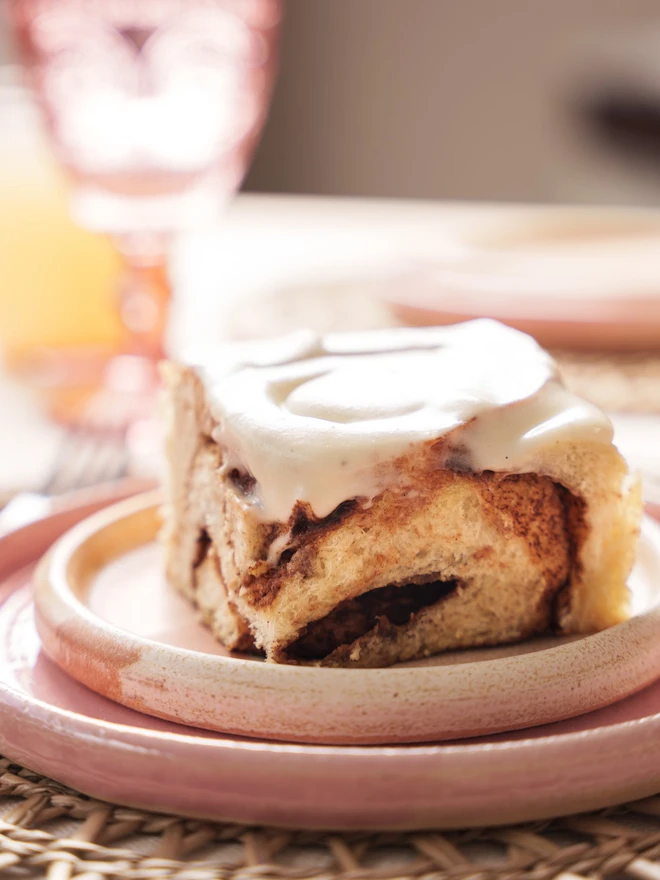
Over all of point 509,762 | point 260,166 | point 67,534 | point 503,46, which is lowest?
point 260,166

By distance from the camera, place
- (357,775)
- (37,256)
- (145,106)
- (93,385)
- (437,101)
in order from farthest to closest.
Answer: (437,101), (37,256), (93,385), (145,106), (357,775)

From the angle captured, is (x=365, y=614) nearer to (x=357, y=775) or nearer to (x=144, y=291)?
(x=357, y=775)

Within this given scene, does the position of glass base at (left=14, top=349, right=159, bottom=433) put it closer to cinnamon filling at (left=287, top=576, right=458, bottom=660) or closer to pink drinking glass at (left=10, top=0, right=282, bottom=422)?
pink drinking glass at (left=10, top=0, right=282, bottom=422)

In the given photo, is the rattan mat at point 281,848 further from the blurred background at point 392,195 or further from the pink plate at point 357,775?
the blurred background at point 392,195

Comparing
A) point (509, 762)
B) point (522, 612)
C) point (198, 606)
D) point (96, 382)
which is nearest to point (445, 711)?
point (509, 762)

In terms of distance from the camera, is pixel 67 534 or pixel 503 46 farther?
pixel 503 46

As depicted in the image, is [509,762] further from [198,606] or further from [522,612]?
[198,606]

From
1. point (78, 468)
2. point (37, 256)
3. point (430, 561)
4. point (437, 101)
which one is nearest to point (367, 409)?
point (430, 561)
